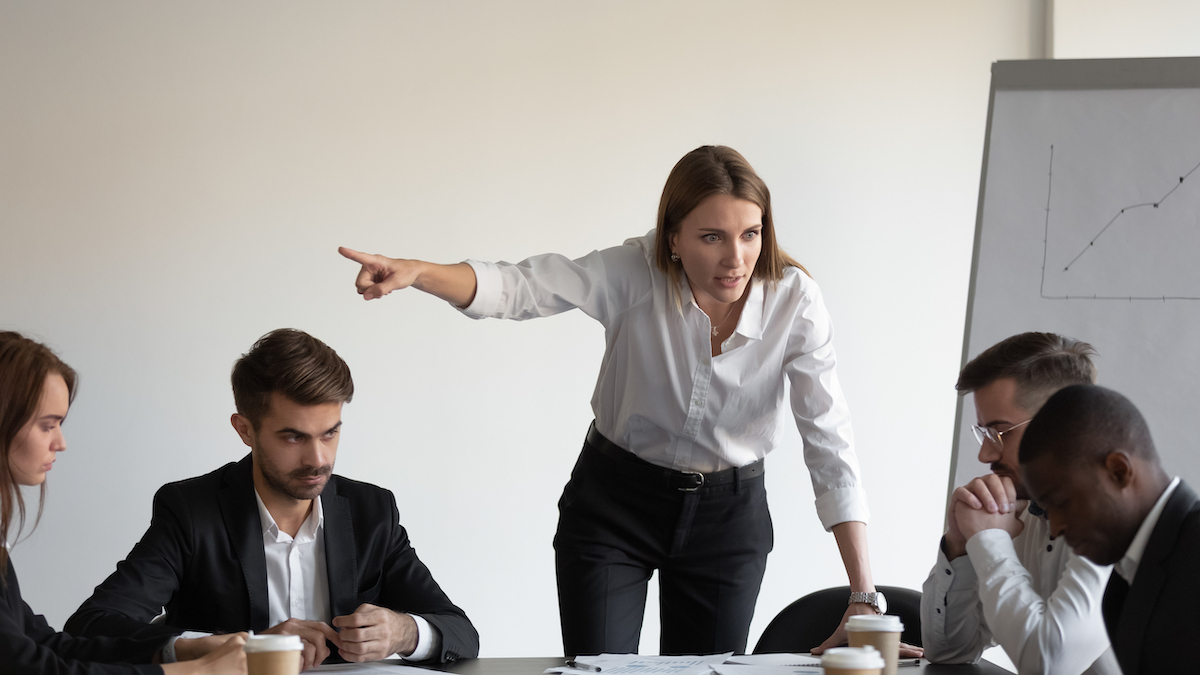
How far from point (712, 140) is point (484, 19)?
0.90 m

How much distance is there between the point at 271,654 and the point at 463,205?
7.78 ft

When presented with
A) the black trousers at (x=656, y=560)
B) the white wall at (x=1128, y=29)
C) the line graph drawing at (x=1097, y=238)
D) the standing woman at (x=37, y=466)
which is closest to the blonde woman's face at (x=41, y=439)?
the standing woman at (x=37, y=466)

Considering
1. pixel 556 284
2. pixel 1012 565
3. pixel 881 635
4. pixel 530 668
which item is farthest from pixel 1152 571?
pixel 556 284

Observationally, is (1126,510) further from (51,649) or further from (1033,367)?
(51,649)

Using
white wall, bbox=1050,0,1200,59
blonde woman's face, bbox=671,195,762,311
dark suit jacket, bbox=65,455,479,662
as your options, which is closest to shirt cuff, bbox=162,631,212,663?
dark suit jacket, bbox=65,455,479,662

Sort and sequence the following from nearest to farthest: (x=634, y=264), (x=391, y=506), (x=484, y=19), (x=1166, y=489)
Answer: (x=1166, y=489) → (x=391, y=506) → (x=634, y=264) → (x=484, y=19)

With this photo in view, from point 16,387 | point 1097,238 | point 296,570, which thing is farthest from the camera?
point 1097,238

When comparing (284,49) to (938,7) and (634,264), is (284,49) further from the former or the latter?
(938,7)

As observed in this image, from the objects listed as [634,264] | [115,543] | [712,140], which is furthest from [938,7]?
[115,543]

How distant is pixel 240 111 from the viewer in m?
3.32

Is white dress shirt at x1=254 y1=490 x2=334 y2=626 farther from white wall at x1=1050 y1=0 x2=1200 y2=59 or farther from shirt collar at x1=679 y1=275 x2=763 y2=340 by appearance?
white wall at x1=1050 y1=0 x2=1200 y2=59

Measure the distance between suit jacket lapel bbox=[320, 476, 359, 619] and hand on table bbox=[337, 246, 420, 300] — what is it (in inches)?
17.8

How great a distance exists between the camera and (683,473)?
6.79 feet

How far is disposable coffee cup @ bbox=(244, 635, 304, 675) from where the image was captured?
1117 mm
